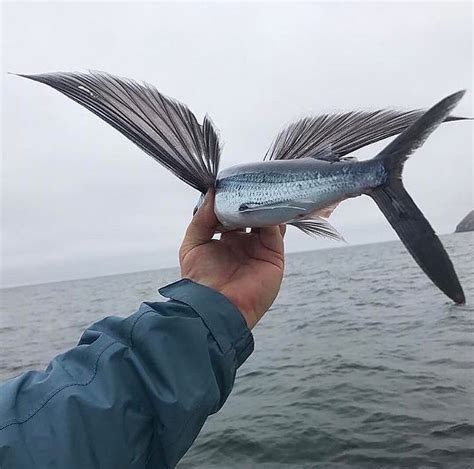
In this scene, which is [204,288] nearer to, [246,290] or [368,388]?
[246,290]

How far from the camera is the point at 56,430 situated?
1495 millimetres

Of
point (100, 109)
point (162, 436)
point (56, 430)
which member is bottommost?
point (162, 436)

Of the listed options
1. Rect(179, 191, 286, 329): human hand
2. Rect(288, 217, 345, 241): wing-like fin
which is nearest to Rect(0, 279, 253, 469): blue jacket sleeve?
Rect(179, 191, 286, 329): human hand

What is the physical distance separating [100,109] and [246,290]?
1.08 metres

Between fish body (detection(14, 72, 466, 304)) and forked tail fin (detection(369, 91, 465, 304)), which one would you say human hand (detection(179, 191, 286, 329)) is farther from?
forked tail fin (detection(369, 91, 465, 304))

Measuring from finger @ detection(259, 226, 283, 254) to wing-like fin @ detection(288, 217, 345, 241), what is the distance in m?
0.11

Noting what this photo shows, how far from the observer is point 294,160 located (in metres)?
2.02

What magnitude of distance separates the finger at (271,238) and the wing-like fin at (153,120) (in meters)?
0.41

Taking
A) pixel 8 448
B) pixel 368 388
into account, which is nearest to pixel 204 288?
pixel 8 448

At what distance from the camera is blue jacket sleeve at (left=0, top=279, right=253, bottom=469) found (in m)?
1.49

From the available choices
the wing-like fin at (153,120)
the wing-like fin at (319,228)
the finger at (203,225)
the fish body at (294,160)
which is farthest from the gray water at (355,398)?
the wing-like fin at (153,120)

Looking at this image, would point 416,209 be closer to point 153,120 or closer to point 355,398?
point 153,120

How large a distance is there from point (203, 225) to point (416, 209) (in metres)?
1.13

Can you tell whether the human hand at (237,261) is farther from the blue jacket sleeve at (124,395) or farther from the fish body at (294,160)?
the blue jacket sleeve at (124,395)
